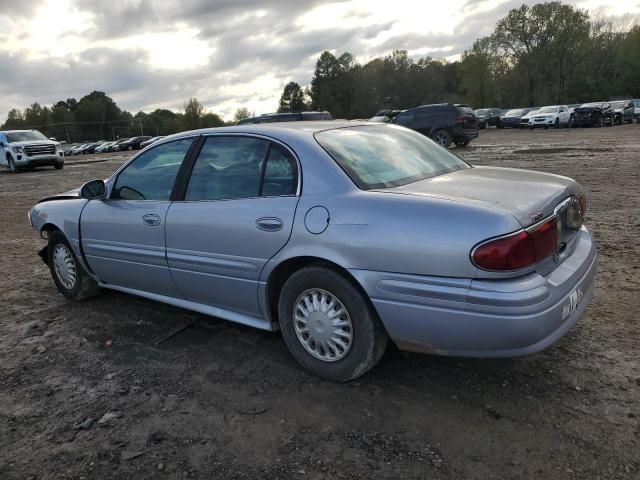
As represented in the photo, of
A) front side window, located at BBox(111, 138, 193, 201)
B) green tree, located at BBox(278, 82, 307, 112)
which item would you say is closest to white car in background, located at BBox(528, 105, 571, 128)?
front side window, located at BBox(111, 138, 193, 201)

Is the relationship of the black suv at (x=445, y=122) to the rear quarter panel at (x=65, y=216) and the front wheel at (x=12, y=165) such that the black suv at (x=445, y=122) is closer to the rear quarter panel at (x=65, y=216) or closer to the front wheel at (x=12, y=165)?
the rear quarter panel at (x=65, y=216)

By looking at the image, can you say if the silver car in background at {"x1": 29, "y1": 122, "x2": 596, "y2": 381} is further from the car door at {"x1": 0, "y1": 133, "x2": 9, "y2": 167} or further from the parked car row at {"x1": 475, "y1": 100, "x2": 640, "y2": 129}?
the parked car row at {"x1": 475, "y1": 100, "x2": 640, "y2": 129}

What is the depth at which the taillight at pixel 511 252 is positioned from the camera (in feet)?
8.27

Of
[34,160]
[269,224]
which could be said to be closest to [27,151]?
[34,160]

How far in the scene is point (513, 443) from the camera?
2.52m

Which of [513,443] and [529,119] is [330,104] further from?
[513,443]

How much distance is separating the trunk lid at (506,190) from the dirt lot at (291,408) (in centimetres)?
101

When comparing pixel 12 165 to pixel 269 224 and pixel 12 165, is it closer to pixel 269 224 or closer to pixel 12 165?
pixel 12 165

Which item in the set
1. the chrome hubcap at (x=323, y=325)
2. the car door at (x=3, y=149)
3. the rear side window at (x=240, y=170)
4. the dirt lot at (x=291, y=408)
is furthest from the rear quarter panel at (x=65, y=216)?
the car door at (x=3, y=149)

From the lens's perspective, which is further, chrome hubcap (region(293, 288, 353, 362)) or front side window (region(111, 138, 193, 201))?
front side window (region(111, 138, 193, 201))

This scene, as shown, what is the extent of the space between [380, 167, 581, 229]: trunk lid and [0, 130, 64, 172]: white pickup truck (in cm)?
2253

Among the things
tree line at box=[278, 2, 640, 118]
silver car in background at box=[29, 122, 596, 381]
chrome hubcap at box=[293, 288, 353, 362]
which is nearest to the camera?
silver car in background at box=[29, 122, 596, 381]

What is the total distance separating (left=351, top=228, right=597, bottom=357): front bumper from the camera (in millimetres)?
2529

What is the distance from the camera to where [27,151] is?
71.4 feet
